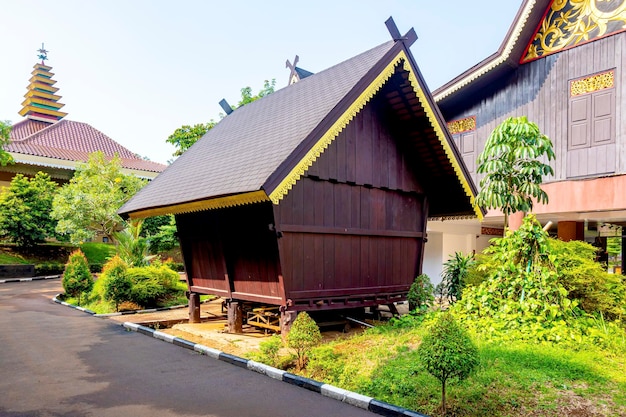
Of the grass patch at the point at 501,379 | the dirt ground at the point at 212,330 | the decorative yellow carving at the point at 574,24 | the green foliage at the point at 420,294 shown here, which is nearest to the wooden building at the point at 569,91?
the decorative yellow carving at the point at 574,24

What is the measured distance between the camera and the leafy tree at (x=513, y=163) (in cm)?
989

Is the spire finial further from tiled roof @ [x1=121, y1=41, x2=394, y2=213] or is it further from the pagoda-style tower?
tiled roof @ [x1=121, y1=41, x2=394, y2=213]

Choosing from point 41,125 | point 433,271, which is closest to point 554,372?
point 433,271

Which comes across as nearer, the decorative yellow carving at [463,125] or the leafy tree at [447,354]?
the leafy tree at [447,354]

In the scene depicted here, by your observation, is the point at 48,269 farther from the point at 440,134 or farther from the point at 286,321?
the point at 440,134

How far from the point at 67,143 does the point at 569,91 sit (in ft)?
105

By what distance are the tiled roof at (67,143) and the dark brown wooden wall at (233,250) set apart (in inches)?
814

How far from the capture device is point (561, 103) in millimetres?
12867

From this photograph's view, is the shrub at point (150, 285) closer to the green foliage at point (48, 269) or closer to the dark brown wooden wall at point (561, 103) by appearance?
the dark brown wooden wall at point (561, 103)

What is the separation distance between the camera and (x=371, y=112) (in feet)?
33.3

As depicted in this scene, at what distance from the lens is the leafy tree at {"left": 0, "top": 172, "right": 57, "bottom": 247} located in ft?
81.1

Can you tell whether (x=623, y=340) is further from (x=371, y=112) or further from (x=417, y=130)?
(x=371, y=112)

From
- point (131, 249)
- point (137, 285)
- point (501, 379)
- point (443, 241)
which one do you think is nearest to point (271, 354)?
point (501, 379)

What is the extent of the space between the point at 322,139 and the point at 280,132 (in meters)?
1.47
